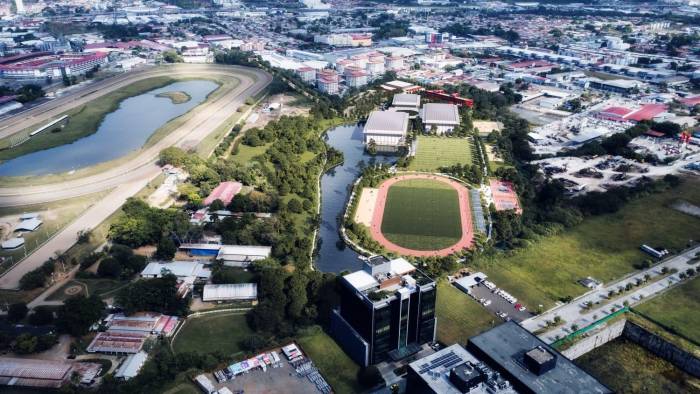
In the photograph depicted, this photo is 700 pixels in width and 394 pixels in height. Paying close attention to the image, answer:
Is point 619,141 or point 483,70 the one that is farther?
point 483,70

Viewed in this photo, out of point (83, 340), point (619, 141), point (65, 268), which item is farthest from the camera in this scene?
point (619, 141)

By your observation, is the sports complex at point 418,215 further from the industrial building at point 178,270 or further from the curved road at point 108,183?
the curved road at point 108,183

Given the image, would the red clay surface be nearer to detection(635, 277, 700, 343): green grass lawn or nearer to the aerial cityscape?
the aerial cityscape

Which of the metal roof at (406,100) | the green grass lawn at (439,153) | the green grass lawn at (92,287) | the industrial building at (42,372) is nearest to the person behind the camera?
the industrial building at (42,372)

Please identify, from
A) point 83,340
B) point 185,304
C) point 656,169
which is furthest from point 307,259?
point 656,169

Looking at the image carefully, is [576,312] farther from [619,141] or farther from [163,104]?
[163,104]

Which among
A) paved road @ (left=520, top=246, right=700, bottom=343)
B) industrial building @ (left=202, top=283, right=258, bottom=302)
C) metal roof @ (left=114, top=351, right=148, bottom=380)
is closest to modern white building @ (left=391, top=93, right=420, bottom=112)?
paved road @ (left=520, top=246, right=700, bottom=343)

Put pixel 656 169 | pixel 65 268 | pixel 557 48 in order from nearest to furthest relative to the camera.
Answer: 1. pixel 65 268
2. pixel 656 169
3. pixel 557 48

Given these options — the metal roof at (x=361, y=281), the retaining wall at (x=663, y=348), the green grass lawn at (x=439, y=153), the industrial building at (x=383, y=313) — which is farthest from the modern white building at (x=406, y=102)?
the metal roof at (x=361, y=281)
